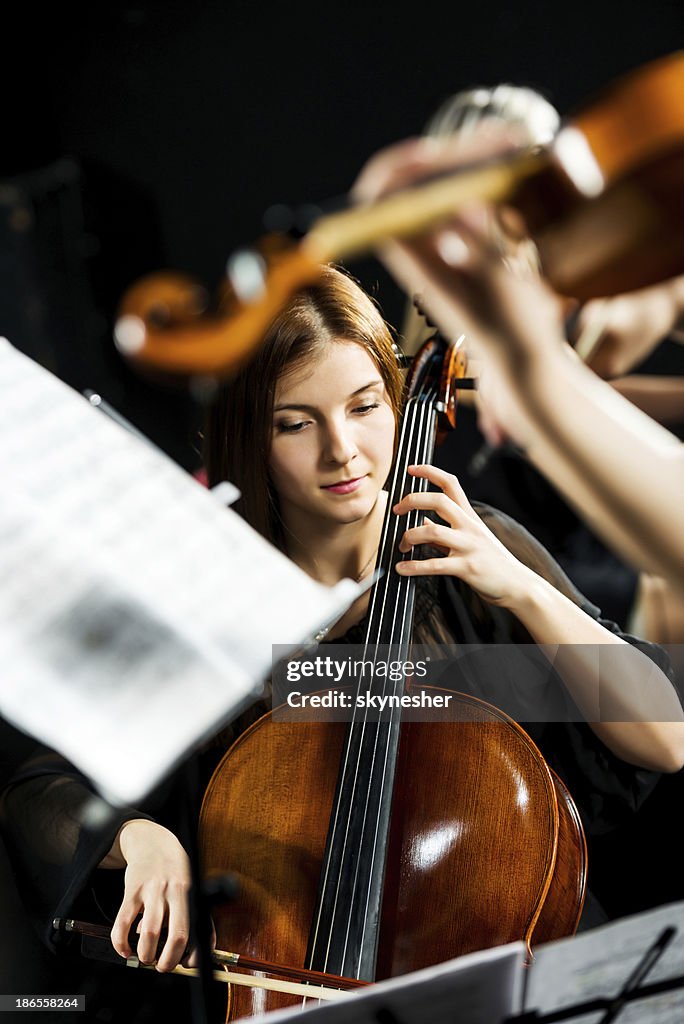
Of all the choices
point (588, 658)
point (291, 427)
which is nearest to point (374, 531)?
point (291, 427)

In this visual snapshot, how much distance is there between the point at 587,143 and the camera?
23.0 inches

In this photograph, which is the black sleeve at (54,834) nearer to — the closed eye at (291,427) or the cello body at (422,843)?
the cello body at (422,843)

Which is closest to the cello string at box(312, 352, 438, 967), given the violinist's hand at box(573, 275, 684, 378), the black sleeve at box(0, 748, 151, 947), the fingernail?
the violinist's hand at box(573, 275, 684, 378)

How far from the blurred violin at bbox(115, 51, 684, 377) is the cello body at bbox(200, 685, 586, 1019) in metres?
0.64

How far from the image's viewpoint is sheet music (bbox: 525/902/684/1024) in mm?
740

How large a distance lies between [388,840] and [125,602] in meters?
0.41

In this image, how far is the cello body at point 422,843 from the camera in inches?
38.7

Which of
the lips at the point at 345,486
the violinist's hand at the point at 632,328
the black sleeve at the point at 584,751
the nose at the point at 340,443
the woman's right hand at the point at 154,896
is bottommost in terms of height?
the woman's right hand at the point at 154,896

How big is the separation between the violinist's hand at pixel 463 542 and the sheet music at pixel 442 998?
0.52 m

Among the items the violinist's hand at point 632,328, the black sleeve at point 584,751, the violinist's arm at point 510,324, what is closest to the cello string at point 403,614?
the black sleeve at point 584,751

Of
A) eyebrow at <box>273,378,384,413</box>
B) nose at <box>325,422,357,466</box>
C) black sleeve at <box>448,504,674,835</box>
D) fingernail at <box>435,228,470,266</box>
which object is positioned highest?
eyebrow at <box>273,378,384,413</box>

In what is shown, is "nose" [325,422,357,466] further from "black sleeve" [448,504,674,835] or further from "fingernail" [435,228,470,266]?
"fingernail" [435,228,470,266]

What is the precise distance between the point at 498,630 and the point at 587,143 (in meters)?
0.79

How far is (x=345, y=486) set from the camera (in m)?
1.25
